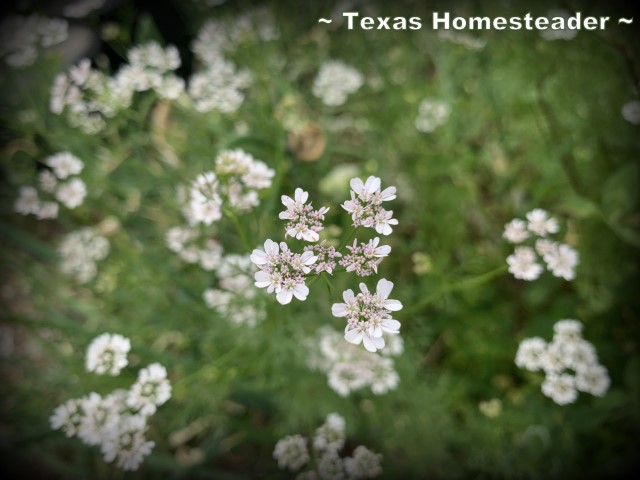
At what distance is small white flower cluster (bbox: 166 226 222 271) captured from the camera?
62.1 inches

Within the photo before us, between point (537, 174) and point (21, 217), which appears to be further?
point (21, 217)

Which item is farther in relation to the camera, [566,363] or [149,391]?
[566,363]

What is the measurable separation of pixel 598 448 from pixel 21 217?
113 inches

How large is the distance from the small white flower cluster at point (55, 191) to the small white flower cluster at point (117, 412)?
501 millimetres

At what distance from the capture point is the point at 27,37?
5.99ft

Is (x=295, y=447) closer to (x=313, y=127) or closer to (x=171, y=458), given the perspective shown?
(x=171, y=458)

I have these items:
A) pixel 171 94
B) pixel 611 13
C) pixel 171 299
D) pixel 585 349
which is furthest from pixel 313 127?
pixel 585 349

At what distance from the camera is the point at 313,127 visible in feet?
7.27

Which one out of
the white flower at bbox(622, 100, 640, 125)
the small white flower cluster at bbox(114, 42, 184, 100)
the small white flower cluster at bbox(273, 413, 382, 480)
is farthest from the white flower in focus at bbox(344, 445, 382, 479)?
the white flower at bbox(622, 100, 640, 125)

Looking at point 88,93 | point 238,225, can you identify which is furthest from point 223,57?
point 238,225

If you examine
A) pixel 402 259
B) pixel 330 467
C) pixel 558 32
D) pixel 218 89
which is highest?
pixel 558 32

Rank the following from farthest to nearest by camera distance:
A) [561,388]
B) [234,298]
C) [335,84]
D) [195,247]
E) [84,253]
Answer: [335,84]
[84,253]
[195,247]
[234,298]
[561,388]

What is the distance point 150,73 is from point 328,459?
4.05ft

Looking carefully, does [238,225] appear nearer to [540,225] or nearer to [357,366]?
[357,366]
